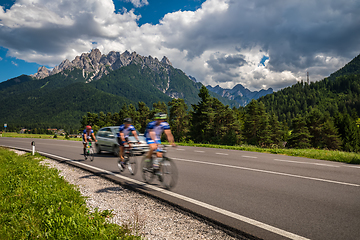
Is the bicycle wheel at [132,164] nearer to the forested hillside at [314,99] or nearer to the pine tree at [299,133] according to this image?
the pine tree at [299,133]

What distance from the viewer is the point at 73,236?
10.1 feet

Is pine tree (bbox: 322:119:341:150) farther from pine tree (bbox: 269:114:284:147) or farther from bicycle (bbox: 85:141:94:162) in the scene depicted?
bicycle (bbox: 85:141:94:162)

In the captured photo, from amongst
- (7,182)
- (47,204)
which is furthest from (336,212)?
(7,182)

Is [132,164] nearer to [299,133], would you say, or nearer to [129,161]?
[129,161]

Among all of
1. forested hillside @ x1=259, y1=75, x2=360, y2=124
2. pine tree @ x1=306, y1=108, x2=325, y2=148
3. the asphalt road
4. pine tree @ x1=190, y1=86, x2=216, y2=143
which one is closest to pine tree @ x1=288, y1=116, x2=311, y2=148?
pine tree @ x1=306, y1=108, x2=325, y2=148

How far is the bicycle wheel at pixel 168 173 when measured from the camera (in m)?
6.04

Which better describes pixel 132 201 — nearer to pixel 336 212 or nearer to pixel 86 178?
pixel 86 178

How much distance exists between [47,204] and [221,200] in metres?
3.71

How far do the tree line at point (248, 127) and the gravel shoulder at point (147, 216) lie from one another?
37.3m

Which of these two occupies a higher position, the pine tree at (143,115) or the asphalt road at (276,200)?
the pine tree at (143,115)

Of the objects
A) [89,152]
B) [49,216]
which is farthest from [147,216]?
[89,152]

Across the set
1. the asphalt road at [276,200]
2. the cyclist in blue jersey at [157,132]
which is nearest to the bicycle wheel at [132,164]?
the asphalt road at [276,200]

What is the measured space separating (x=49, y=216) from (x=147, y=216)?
67.5 inches

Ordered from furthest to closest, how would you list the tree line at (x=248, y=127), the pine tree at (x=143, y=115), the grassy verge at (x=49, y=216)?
the pine tree at (x=143, y=115), the tree line at (x=248, y=127), the grassy verge at (x=49, y=216)
